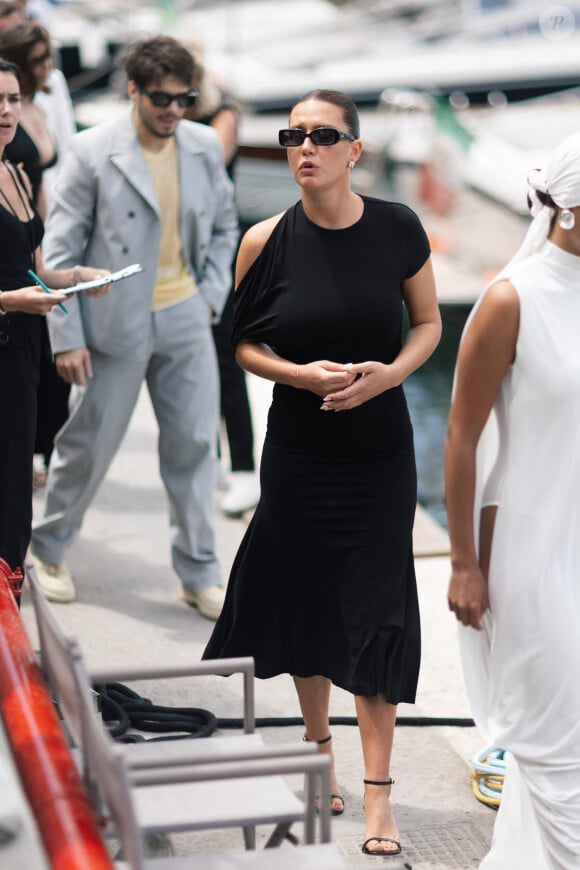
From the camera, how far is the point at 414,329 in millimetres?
4035

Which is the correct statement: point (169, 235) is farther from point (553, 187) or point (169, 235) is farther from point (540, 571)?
point (540, 571)

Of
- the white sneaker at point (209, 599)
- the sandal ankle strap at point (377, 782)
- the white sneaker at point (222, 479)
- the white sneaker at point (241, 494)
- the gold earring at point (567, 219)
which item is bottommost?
the white sneaker at point (222, 479)

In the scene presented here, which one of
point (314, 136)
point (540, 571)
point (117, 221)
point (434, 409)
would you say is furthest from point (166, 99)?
point (434, 409)

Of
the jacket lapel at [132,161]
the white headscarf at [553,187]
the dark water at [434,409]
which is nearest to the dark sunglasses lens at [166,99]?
the jacket lapel at [132,161]

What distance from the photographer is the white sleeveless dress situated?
3.47 meters

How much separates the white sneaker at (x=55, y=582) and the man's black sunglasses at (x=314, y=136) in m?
2.63

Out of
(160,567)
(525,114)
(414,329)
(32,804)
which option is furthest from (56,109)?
(525,114)

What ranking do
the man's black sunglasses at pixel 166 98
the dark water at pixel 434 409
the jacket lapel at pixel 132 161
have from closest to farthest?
the man's black sunglasses at pixel 166 98
the jacket lapel at pixel 132 161
the dark water at pixel 434 409

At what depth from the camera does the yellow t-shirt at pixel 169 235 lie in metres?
5.52

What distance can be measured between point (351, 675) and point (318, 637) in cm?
15

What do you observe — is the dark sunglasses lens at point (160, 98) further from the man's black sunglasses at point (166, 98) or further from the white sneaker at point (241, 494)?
the white sneaker at point (241, 494)

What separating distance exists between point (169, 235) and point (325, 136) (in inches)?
76.3

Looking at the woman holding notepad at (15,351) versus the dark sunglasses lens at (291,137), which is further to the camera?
the woman holding notepad at (15,351)

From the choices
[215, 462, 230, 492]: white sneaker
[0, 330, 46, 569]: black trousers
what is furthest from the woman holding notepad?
[215, 462, 230, 492]: white sneaker
